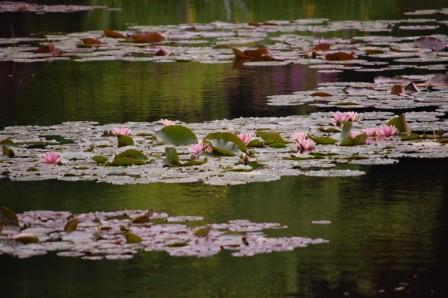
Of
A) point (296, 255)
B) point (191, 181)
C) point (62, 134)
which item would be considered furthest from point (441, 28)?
point (296, 255)

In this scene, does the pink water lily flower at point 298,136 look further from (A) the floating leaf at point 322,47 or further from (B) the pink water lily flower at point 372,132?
(A) the floating leaf at point 322,47

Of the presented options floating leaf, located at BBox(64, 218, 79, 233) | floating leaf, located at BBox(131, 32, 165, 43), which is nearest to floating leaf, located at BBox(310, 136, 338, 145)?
floating leaf, located at BBox(64, 218, 79, 233)

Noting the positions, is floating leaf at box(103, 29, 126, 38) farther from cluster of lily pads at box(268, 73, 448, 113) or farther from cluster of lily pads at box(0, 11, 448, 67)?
cluster of lily pads at box(268, 73, 448, 113)

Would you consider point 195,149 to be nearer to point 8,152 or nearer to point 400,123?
point 8,152

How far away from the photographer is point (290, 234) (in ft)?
16.4

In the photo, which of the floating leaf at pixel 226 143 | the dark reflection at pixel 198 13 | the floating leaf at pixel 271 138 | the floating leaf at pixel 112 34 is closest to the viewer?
the floating leaf at pixel 226 143

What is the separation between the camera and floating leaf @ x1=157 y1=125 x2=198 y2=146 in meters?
6.70

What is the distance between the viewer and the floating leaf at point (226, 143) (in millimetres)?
6433

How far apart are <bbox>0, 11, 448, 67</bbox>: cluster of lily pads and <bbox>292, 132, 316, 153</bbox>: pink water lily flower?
3.53 m

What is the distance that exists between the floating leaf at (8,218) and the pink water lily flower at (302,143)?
178cm

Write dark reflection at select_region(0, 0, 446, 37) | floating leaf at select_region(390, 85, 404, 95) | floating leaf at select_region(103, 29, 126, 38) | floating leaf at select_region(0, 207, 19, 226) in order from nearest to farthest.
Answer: floating leaf at select_region(0, 207, 19, 226) → floating leaf at select_region(390, 85, 404, 95) → floating leaf at select_region(103, 29, 126, 38) → dark reflection at select_region(0, 0, 446, 37)

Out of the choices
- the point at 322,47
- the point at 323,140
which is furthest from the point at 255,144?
the point at 322,47

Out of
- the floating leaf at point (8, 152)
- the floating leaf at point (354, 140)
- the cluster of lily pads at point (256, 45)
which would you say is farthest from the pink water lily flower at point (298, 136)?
the cluster of lily pads at point (256, 45)

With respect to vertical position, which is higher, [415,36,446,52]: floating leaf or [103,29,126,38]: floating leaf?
[415,36,446,52]: floating leaf
